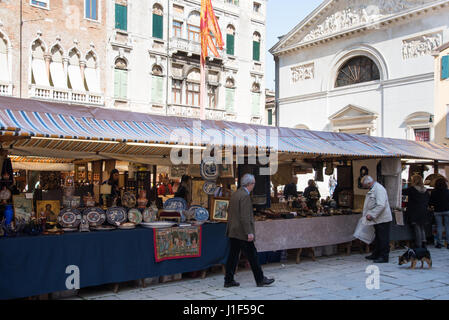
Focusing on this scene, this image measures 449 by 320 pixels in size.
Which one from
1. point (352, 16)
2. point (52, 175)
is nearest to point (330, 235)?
point (52, 175)

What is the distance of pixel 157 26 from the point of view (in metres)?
21.7

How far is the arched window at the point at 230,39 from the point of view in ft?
81.1

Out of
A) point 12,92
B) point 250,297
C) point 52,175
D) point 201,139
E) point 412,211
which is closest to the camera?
point 250,297

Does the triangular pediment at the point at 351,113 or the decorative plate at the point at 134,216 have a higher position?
the triangular pediment at the point at 351,113

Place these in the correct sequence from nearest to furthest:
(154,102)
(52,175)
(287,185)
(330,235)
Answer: (330,235) → (287,185) → (52,175) → (154,102)

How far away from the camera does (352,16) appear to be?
2230 cm

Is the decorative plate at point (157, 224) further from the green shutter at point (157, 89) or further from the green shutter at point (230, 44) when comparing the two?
the green shutter at point (230, 44)

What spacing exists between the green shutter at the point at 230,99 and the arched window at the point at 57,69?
364 inches

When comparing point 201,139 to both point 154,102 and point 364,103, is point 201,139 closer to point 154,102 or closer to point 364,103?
point 154,102

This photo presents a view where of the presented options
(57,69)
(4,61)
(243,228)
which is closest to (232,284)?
(243,228)

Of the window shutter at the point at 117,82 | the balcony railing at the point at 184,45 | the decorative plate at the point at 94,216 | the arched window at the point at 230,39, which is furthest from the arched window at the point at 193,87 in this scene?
the decorative plate at the point at 94,216

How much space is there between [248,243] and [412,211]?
429 centimetres

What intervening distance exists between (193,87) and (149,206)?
17631 mm

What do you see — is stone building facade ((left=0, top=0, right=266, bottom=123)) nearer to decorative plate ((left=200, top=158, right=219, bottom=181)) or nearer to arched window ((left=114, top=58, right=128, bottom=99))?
arched window ((left=114, top=58, right=128, bottom=99))
